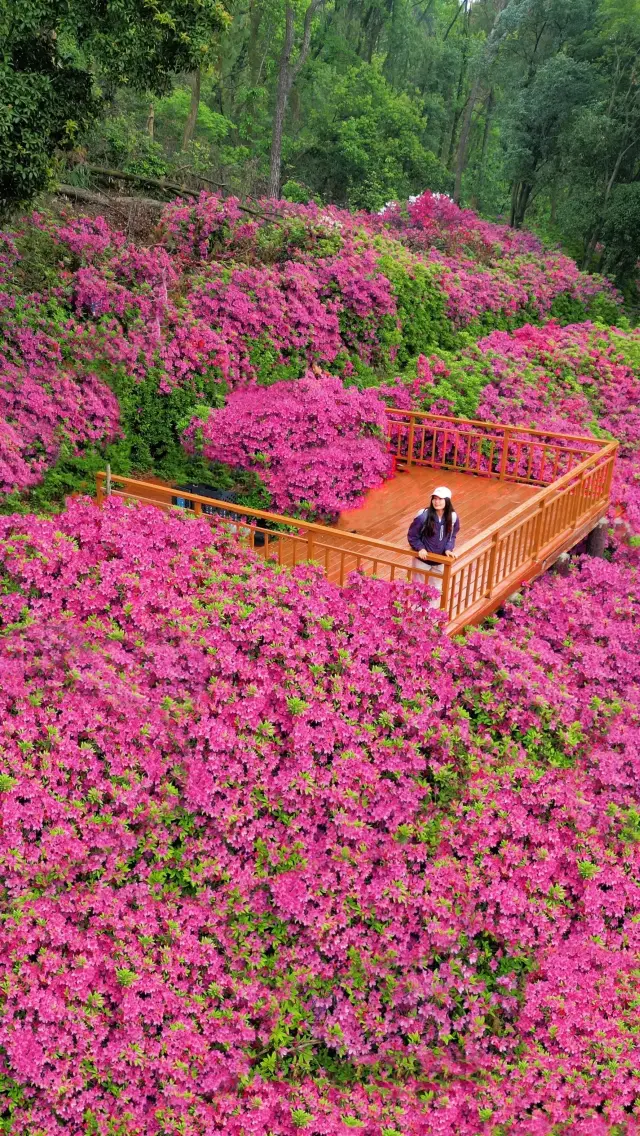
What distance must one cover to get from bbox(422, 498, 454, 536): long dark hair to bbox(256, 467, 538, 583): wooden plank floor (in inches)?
20.3

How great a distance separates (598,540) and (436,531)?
150 inches

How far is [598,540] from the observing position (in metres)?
11.7

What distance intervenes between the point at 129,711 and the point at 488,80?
4075cm

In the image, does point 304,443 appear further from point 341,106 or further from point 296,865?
point 341,106

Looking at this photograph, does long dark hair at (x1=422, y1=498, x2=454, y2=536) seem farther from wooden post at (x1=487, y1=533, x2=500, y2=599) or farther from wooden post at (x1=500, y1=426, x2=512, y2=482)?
wooden post at (x1=500, y1=426, x2=512, y2=482)

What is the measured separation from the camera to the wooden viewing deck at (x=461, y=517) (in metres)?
8.54

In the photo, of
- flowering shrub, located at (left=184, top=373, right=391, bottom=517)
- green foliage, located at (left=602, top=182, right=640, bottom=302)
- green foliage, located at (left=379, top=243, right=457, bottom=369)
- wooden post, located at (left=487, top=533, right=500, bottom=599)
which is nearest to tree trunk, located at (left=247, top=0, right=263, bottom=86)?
green foliage, located at (left=602, top=182, right=640, bottom=302)

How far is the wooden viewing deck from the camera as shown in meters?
8.54

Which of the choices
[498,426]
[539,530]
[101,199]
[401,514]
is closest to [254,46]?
[101,199]

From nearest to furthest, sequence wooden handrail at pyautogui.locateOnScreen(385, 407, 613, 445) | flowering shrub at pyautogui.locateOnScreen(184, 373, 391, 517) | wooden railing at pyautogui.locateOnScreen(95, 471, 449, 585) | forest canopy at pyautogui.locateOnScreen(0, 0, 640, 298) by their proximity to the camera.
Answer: wooden railing at pyautogui.locateOnScreen(95, 471, 449, 585)
forest canopy at pyautogui.locateOnScreen(0, 0, 640, 298)
flowering shrub at pyautogui.locateOnScreen(184, 373, 391, 517)
wooden handrail at pyautogui.locateOnScreen(385, 407, 613, 445)

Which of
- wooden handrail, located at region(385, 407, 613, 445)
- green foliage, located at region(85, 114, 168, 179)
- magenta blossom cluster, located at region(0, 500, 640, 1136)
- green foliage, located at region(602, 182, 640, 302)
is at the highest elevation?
green foliage, located at region(85, 114, 168, 179)

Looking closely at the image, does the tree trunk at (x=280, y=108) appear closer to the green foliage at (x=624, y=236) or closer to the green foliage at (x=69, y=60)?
the green foliage at (x=624, y=236)

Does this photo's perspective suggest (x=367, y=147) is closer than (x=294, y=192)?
No

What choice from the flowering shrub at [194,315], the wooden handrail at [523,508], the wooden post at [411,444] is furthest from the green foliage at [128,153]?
the wooden handrail at [523,508]
